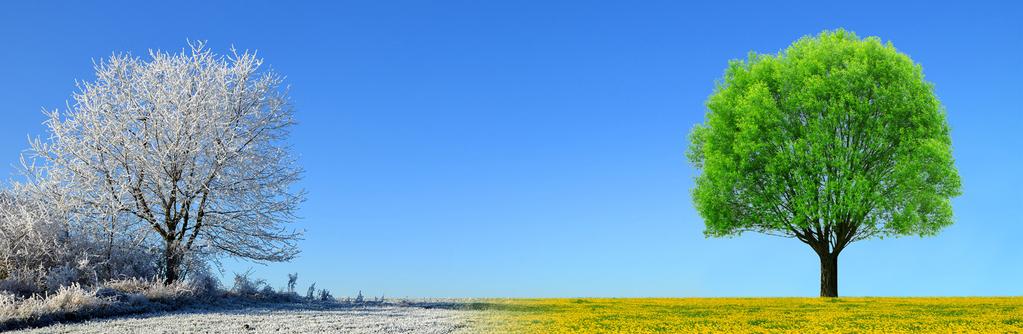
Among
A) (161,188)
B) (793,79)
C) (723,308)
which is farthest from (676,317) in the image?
(793,79)

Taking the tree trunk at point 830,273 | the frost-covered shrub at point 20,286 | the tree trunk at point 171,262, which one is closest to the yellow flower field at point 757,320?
the tree trunk at point 171,262

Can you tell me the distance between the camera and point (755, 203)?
27547 millimetres

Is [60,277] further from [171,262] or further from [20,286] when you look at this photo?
[171,262]

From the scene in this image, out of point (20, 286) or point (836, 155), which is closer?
point (20, 286)

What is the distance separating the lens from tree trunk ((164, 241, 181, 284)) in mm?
18688

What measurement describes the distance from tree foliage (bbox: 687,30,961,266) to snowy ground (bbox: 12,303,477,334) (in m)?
15.9

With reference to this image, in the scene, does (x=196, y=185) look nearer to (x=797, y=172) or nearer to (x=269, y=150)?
(x=269, y=150)

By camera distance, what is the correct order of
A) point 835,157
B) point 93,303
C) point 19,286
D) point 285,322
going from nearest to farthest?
point 285,322
point 93,303
point 19,286
point 835,157

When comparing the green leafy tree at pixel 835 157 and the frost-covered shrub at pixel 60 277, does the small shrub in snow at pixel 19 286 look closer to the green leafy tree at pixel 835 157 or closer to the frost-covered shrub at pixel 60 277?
the frost-covered shrub at pixel 60 277

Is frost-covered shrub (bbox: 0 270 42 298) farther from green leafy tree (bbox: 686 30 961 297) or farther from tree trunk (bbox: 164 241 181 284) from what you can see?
green leafy tree (bbox: 686 30 961 297)

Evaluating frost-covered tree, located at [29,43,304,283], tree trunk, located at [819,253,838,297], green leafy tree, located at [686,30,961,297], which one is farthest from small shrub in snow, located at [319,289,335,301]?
tree trunk, located at [819,253,838,297]

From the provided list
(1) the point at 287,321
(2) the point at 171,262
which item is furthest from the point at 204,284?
(1) the point at 287,321

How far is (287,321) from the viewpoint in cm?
1204

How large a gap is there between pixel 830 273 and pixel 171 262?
817 inches
